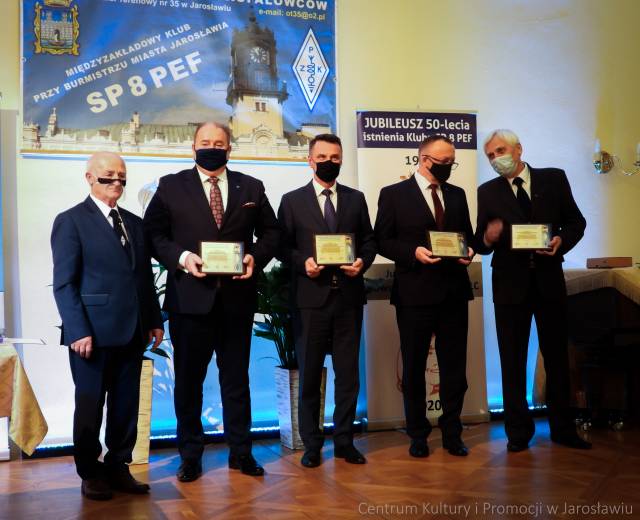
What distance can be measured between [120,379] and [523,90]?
3.74 m

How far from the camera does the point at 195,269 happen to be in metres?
3.49

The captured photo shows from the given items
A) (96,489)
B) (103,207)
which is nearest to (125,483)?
(96,489)

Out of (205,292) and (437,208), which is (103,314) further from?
(437,208)

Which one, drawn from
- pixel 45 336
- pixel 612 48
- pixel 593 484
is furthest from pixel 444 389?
pixel 612 48

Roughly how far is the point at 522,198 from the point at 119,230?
Answer: 2156 mm

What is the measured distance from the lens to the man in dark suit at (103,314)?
3.25 metres

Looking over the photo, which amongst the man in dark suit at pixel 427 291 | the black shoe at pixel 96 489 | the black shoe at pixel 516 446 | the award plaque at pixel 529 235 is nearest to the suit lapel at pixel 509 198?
the award plaque at pixel 529 235

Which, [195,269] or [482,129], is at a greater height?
[482,129]

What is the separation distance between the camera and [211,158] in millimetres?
3662

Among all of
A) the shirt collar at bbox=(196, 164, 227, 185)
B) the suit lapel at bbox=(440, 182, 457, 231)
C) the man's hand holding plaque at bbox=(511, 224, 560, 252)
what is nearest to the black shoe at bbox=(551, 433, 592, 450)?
the man's hand holding plaque at bbox=(511, 224, 560, 252)

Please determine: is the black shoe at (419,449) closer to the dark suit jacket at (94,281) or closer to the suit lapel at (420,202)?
the suit lapel at (420,202)

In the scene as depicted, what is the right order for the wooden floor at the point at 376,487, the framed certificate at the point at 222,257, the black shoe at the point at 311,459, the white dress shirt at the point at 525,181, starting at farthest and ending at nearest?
the white dress shirt at the point at 525,181 < the black shoe at the point at 311,459 < the framed certificate at the point at 222,257 < the wooden floor at the point at 376,487

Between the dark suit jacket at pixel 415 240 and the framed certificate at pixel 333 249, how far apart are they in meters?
0.32

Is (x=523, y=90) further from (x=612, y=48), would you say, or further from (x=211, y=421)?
(x=211, y=421)
